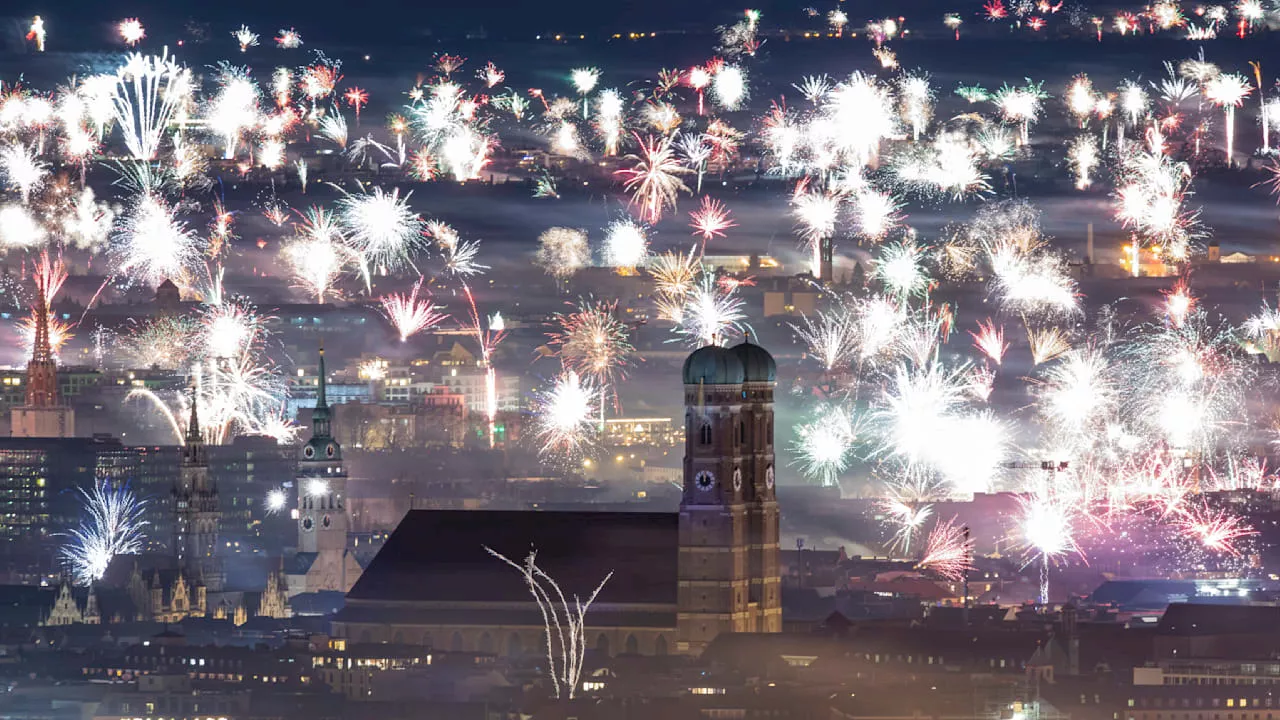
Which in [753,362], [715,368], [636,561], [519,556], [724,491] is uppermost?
[753,362]

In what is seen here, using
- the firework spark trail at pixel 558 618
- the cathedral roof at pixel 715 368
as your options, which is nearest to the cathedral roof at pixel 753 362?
the cathedral roof at pixel 715 368

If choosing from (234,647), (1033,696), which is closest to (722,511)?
(1033,696)

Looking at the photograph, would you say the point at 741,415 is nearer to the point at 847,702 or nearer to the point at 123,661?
the point at 847,702

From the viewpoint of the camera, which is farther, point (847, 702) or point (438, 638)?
point (438, 638)

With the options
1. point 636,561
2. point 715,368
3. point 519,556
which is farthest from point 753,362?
point 519,556

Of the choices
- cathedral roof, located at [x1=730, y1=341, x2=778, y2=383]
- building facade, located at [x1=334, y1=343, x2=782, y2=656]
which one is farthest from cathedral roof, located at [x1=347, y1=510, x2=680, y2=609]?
cathedral roof, located at [x1=730, y1=341, x2=778, y2=383]

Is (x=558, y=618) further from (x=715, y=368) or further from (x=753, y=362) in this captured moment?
(x=753, y=362)

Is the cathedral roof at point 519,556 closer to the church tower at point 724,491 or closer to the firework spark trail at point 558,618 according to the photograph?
the firework spark trail at point 558,618

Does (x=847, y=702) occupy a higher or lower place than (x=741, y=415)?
lower
